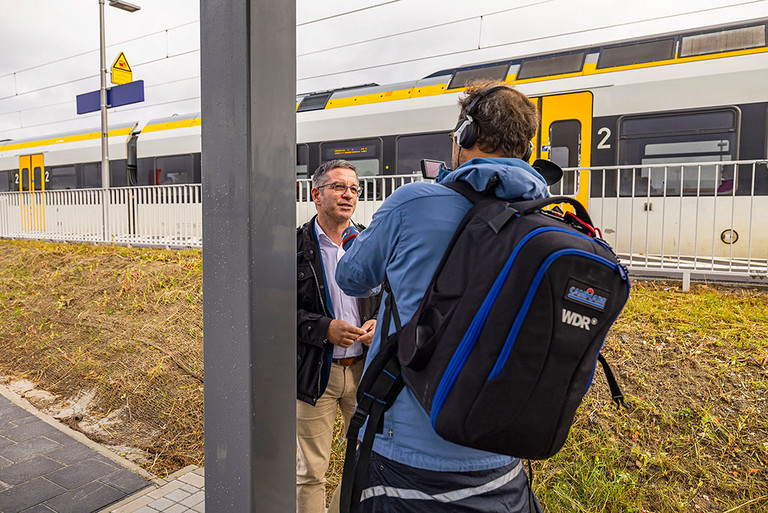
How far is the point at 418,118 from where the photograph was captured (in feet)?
33.5

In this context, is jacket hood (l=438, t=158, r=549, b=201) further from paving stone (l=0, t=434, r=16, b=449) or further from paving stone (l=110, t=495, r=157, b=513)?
paving stone (l=0, t=434, r=16, b=449)

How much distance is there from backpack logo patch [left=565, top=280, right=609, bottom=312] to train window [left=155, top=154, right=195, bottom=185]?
13.4 m

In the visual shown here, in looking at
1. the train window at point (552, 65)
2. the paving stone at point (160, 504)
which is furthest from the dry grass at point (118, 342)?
the train window at point (552, 65)

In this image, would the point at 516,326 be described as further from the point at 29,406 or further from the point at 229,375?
the point at 29,406

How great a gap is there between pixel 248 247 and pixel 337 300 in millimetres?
1369

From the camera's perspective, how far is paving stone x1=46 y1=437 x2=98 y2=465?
3.94 m

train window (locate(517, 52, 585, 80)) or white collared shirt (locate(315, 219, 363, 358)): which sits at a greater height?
train window (locate(517, 52, 585, 80))

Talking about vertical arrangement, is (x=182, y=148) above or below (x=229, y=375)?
above

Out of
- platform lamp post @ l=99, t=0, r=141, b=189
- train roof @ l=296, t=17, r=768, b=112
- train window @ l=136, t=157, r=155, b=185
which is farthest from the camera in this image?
train window @ l=136, t=157, r=155, b=185

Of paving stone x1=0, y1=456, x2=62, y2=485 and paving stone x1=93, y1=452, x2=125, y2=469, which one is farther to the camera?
paving stone x1=93, y1=452, x2=125, y2=469

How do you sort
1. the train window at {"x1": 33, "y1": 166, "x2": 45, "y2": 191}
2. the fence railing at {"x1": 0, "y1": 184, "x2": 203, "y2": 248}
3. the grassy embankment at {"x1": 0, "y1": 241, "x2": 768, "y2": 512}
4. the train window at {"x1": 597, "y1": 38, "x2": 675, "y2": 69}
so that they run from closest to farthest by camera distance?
1. the grassy embankment at {"x1": 0, "y1": 241, "x2": 768, "y2": 512}
2. the train window at {"x1": 597, "y1": 38, "x2": 675, "y2": 69}
3. the fence railing at {"x1": 0, "y1": 184, "x2": 203, "y2": 248}
4. the train window at {"x1": 33, "y1": 166, "x2": 45, "y2": 191}

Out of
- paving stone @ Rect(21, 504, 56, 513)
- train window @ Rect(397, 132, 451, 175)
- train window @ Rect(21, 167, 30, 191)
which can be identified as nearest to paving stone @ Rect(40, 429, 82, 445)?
paving stone @ Rect(21, 504, 56, 513)

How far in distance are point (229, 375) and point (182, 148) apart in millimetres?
13451

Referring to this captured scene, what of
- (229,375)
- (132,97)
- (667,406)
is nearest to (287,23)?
(229,375)
